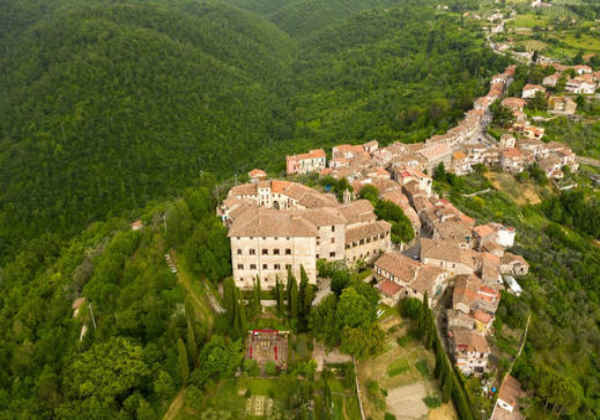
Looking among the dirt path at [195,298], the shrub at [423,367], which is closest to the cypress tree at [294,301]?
the dirt path at [195,298]

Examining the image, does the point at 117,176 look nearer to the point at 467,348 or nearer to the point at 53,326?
the point at 53,326

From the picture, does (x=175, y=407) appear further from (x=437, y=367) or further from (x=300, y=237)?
(x=437, y=367)

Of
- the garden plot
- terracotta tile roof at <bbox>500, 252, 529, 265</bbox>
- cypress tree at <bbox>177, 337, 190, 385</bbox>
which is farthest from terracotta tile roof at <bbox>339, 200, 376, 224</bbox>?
cypress tree at <bbox>177, 337, 190, 385</bbox>

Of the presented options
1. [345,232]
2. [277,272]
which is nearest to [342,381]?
[277,272]

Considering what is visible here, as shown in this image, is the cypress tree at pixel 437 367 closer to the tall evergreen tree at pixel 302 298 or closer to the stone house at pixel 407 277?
the stone house at pixel 407 277

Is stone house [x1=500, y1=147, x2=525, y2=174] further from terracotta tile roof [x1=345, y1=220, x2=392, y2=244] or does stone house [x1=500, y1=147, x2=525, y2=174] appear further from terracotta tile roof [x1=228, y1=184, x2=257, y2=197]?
terracotta tile roof [x1=228, y1=184, x2=257, y2=197]

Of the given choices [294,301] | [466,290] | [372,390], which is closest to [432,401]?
[372,390]

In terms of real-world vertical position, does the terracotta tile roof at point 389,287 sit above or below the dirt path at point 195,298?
above
